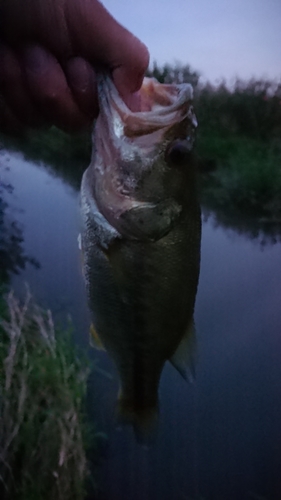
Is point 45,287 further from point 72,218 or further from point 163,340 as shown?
point 163,340

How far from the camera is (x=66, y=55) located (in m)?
0.54

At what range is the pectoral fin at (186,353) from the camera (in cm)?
60

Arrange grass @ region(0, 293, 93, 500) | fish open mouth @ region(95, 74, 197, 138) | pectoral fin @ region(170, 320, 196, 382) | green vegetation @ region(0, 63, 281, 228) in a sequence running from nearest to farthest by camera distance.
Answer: fish open mouth @ region(95, 74, 197, 138) < pectoral fin @ region(170, 320, 196, 382) < green vegetation @ region(0, 63, 281, 228) < grass @ region(0, 293, 93, 500)

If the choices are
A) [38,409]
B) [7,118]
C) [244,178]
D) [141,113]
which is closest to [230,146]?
[244,178]

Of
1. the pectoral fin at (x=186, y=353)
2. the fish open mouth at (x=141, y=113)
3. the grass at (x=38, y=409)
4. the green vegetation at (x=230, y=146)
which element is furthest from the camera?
the grass at (x=38, y=409)

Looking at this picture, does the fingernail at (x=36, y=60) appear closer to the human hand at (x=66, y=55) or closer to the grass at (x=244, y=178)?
the human hand at (x=66, y=55)

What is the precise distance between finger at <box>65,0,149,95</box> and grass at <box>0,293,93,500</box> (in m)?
0.83

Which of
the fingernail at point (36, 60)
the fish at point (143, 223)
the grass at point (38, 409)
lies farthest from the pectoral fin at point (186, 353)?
the grass at point (38, 409)

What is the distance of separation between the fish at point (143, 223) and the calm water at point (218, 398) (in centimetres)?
67

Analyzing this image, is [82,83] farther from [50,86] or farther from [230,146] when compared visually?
[230,146]

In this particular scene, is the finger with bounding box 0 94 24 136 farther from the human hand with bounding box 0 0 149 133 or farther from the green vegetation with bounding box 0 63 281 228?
the green vegetation with bounding box 0 63 281 228

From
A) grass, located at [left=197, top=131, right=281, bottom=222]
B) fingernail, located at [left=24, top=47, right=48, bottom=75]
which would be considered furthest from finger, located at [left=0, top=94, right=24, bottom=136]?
grass, located at [left=197, top=131, right=281, bottom=222]

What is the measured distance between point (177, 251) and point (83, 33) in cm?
26

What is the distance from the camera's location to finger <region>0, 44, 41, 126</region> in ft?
1.92
